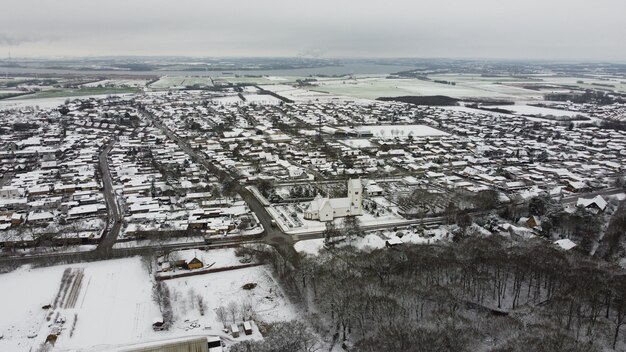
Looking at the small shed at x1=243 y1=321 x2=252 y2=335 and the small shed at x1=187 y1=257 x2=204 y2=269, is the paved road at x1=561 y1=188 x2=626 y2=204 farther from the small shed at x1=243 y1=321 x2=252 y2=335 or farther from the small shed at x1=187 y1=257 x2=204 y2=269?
the small shed at x1=187 y1=257 x2=204 y2=269

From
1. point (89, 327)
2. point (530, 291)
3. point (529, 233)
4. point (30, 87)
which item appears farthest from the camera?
point (30, 87)

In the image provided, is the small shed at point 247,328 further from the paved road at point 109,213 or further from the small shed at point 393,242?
the paved road at point 109,213

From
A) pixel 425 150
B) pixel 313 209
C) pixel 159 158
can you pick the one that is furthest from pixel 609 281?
pixel 159 158

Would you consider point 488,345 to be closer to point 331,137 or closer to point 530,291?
point 530,291

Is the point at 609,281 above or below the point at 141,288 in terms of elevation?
above

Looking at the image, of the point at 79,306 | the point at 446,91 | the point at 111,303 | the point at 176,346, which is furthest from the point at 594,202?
the point at 446,91

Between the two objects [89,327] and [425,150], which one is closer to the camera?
[89,327]

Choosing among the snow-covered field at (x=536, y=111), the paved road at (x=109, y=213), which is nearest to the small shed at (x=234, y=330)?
the paved road at (x=109, y=213)
